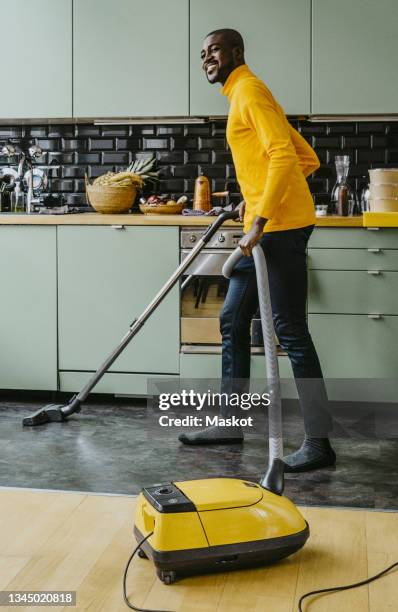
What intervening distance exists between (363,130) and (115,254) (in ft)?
4.83

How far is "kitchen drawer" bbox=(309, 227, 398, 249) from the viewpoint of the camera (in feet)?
12.3

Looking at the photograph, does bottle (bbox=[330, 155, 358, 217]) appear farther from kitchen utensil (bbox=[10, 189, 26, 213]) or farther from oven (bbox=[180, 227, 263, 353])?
kitchen utensil (bbox=[10, 189, 26, 213])

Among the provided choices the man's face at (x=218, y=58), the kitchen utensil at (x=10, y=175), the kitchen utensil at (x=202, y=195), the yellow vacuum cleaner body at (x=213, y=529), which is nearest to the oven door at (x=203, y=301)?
the kitchen utensil at (x=202, y=195)

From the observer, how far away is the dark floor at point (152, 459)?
2818 mm

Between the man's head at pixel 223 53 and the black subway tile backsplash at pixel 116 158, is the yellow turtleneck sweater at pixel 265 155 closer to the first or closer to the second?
the man's head at pixel 223 53

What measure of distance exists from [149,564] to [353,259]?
2397mm

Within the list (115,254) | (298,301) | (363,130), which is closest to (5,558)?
(298,301)

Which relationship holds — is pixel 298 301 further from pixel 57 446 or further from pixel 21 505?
pixel 21 505

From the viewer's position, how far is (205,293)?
3.93m

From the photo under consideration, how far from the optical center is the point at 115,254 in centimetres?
397

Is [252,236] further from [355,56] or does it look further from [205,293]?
[355,56]

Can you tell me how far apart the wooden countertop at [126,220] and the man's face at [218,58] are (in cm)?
96

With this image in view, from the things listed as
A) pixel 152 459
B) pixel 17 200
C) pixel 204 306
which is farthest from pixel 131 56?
pixel 152 459

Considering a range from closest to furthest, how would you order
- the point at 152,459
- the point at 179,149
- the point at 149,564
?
the point at 149,564 → the point at 152,459 → the point at 179,149
